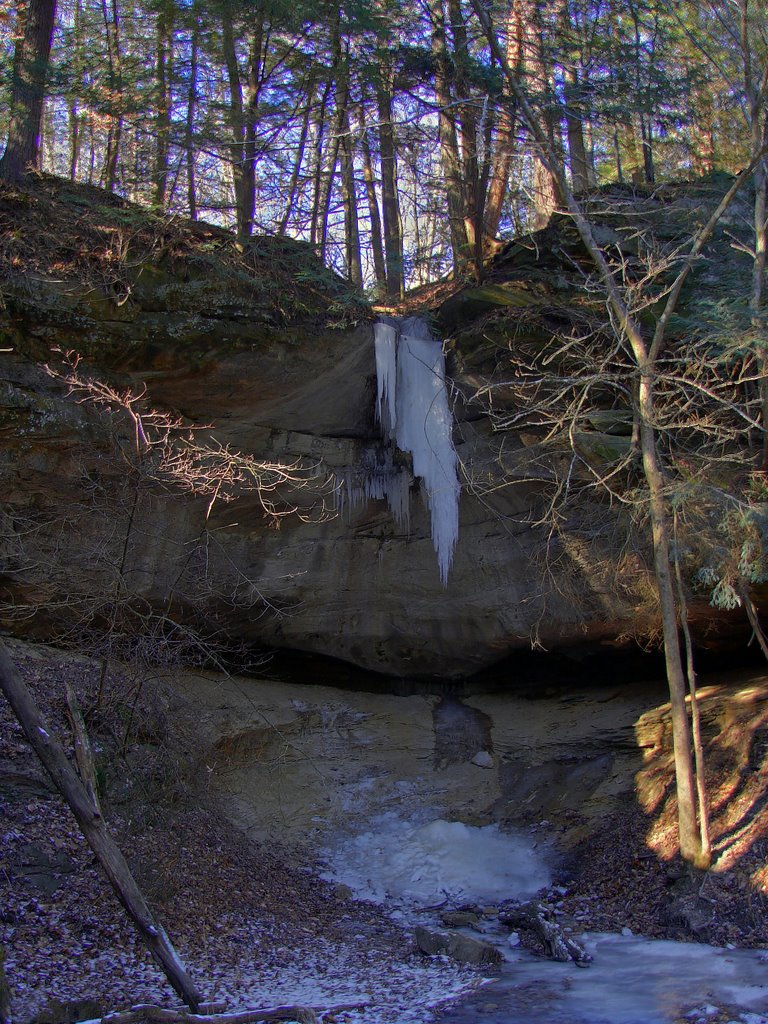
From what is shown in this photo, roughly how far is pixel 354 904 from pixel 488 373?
24.8 feet

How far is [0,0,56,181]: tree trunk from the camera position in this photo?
12.4 metres

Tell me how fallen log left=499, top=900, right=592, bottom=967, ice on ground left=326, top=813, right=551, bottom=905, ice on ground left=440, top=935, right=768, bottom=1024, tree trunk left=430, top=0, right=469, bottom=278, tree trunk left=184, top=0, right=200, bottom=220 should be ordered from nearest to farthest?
ice on ground left=440, top=935, right=768, bottom=1024 → fallen log left=499, top=900, right=592, bottom=967 → ice on ground left=326, top=813, right=551, bottom=905 → tree trunk left=430, top=0, right=469, bottom=278 → tree trunk left=184, top=0, right=200, bottom=220

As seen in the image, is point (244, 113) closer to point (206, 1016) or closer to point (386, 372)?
point (386, 372)

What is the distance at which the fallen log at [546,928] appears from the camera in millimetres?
7250

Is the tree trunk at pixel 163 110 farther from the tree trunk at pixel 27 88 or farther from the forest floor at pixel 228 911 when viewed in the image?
the forest floor at pixel 228 911

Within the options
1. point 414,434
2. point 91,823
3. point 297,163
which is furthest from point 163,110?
point 91,823

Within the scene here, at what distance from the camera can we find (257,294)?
39.2 feet

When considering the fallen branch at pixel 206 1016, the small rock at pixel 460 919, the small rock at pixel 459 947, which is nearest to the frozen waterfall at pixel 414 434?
the small rock at pixel 460 919

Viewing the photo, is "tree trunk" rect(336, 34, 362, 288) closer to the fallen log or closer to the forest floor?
the forest floor

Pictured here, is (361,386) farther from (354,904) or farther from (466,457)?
(354,904)

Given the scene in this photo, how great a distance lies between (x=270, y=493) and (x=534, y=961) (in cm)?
749

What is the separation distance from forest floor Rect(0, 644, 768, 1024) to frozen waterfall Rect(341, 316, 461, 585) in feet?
16.6

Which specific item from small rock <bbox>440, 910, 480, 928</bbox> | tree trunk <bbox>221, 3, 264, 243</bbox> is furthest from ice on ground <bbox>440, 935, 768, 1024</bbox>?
tree trunk <bbox>221, 3, 264, 243</bbox>

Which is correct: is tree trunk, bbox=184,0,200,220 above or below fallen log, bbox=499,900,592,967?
above
